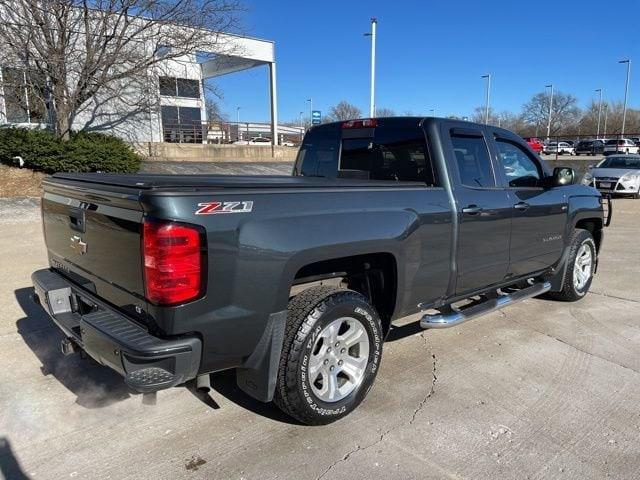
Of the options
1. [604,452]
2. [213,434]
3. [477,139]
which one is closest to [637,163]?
[477,139]

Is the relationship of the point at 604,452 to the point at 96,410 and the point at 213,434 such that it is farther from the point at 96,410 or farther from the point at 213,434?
the point at 96,410

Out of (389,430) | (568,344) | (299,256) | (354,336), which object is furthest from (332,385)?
(568,344)

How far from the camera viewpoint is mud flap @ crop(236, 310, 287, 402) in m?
2.72

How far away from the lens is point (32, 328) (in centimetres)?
455

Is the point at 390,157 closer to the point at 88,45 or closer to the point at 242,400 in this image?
the point at 242,400

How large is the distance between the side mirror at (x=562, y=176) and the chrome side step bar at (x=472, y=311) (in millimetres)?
1002

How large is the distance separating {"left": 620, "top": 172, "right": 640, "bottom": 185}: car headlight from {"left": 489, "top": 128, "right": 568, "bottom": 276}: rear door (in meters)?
13.5

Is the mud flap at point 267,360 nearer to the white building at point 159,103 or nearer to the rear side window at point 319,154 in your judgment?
the rear side window at point 319,154

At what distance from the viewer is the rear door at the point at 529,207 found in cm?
440

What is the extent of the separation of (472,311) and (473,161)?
123 cm

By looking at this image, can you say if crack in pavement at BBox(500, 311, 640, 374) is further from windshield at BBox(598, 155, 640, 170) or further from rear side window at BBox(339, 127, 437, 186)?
windshield at BBox(598, 155, 640, 170)

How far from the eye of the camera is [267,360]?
2736mm

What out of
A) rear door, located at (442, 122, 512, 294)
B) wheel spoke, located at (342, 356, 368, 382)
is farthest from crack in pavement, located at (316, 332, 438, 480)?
rear door, located at (442, 122, 512, 294)

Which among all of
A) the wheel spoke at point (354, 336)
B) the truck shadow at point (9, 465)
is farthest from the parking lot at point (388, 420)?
the wheel spoke at point (354, 336)
